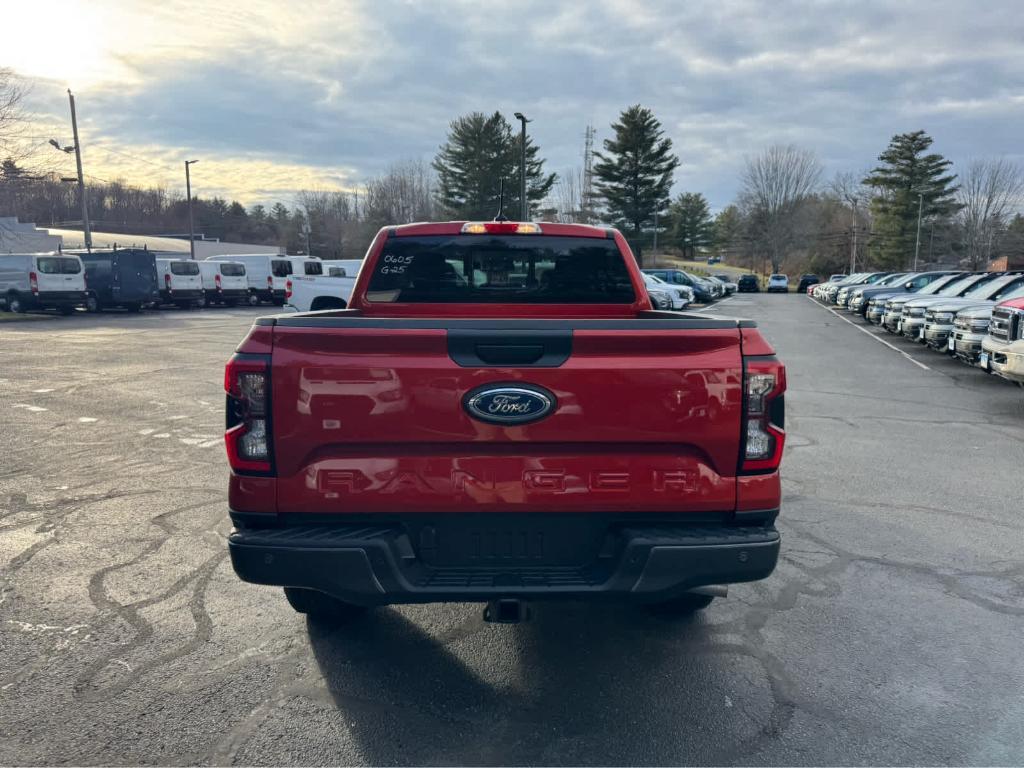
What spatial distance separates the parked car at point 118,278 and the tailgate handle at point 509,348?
28.9 m

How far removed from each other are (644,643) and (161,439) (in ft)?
19.2

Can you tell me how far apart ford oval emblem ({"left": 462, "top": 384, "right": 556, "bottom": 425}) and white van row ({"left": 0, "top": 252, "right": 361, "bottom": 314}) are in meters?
15.8

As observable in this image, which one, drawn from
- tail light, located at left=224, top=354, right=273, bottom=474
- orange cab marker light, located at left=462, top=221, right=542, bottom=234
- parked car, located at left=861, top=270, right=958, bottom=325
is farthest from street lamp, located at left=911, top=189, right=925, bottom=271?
tail light, located at left=224, top=354, right=273, bottom=474

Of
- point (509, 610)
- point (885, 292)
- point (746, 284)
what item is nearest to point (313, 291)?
point (509, 610)

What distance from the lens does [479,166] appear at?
6384 cm

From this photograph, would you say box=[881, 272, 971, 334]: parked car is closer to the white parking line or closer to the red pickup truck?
the white parking line

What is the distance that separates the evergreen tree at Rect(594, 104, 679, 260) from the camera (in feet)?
236

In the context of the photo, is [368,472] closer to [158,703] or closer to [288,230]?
[158,703]

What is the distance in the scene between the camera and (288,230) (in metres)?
99.8

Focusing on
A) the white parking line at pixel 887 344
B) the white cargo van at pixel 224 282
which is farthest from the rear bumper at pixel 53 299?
the white parking line at pixel 887 344

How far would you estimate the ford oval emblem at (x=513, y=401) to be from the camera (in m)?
2.60

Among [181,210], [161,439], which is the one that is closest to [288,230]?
[181,210]

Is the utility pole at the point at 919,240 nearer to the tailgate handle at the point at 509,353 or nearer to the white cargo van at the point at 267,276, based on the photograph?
the white cargo van at the point at 267,276

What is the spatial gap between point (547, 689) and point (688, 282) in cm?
3690
